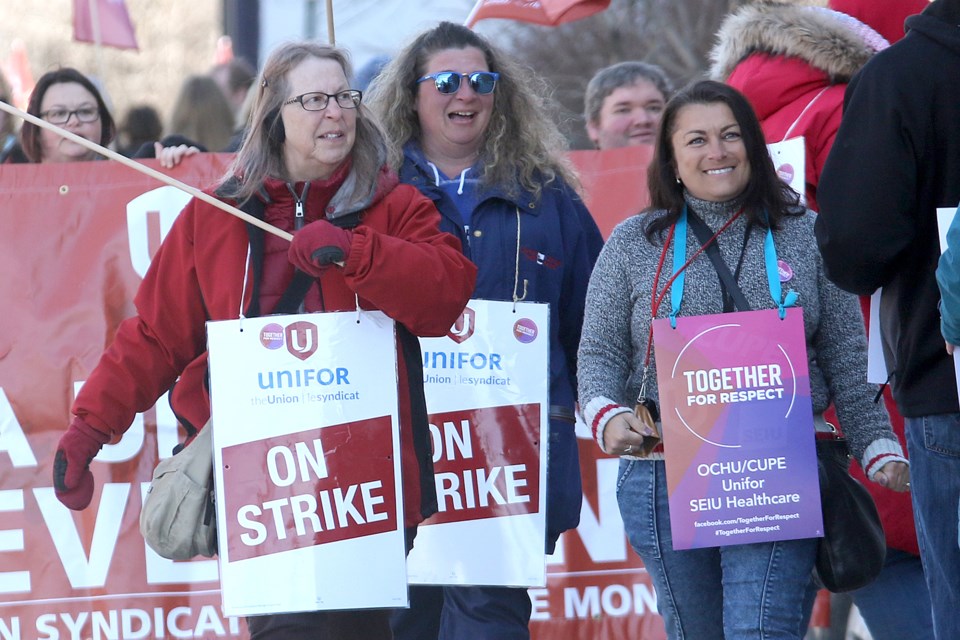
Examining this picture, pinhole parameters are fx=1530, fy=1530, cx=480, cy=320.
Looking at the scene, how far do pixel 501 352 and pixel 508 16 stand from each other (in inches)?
80.9

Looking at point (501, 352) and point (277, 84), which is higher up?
point (277, 84)

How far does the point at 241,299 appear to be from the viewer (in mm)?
3891

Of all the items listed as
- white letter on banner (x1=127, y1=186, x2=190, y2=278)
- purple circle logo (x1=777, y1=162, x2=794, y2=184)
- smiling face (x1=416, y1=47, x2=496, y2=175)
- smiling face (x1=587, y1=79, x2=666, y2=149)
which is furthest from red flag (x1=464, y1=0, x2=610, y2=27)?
purple circle logo (x1=777, y1=162, x2=794, y2=184)

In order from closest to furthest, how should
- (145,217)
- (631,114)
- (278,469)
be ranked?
(278,469) < (145,217) < (631,114)

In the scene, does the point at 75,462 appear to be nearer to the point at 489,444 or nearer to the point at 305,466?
the point at 305,466

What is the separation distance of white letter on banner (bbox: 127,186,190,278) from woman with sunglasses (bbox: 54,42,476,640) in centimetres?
154

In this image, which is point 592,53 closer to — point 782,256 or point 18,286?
point 18,286

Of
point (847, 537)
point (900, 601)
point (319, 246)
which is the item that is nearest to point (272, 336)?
point (319, 246)

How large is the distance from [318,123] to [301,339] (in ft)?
1.88

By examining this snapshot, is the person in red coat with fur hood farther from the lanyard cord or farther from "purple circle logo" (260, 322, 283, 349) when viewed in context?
"purple circle logo" (260, 322, 283, 349)

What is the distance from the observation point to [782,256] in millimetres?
3939

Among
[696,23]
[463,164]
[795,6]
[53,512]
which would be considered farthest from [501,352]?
[696,23]

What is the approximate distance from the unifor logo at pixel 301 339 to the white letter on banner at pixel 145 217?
1.99 metres

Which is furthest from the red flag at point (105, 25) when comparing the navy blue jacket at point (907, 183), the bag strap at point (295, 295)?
the navy blue jacket at point (907, 183)
